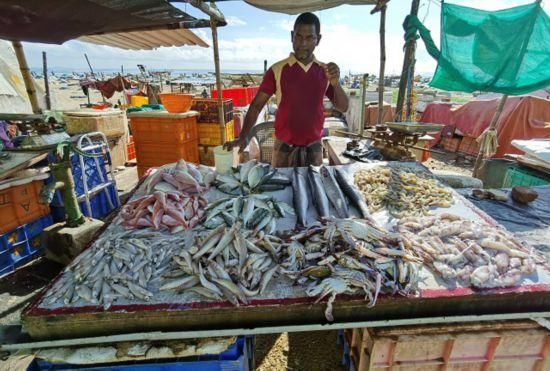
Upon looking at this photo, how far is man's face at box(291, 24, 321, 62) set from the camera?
143 inches

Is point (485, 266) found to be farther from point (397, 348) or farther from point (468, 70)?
point (468, 70)

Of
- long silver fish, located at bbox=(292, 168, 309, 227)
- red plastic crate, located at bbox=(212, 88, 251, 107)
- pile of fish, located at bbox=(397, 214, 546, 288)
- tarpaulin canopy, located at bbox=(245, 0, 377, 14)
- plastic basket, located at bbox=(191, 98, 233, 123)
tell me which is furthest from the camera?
red plastic crate, located at bbox=(212, 88, 251, 107)

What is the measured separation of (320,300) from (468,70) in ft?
19.2

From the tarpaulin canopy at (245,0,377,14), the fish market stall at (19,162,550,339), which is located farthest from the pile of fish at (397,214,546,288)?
the tarpaulin canopy at (245,0,377,14)

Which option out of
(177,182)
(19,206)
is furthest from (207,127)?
(177,182)

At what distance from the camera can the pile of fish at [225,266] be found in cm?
198

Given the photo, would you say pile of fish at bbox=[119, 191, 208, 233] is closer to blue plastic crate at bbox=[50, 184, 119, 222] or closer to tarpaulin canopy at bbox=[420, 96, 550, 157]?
blue plastic crate at bbox=[50, 184, 119, 222]

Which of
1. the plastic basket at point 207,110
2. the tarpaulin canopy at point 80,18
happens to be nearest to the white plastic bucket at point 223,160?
the tarpaulin canopy at point 80,18

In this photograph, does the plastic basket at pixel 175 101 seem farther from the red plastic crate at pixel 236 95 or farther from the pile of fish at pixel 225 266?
the red plastic crate at pixel 236 95

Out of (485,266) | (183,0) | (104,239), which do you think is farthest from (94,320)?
(183,0)

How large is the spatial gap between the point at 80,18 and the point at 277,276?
16.7ft

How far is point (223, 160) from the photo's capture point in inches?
145

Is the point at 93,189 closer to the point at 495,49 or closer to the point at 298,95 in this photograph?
the point at 298,95

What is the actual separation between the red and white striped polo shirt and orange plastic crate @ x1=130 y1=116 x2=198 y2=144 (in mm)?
3730
